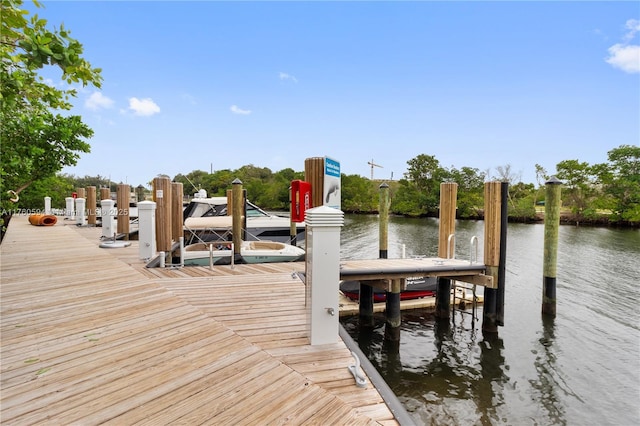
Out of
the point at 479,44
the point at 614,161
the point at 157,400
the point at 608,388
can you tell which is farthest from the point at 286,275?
the point at 614,161

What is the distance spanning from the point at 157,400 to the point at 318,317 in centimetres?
148

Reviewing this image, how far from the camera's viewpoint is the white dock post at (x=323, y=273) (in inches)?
123

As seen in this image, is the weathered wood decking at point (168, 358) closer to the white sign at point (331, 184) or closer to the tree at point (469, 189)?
the white sign at point (331, 184)

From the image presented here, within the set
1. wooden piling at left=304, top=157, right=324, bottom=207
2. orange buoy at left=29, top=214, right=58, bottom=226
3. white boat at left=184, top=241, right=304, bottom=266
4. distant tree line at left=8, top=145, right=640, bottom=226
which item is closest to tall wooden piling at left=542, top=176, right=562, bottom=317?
white boat at left=184, top=241, right=304, bottom=266

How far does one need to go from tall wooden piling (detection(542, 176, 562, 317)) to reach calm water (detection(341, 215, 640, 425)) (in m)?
0.80

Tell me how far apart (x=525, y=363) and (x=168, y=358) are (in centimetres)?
739

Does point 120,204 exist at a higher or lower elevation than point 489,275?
higher

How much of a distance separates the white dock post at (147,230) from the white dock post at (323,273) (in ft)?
17.8

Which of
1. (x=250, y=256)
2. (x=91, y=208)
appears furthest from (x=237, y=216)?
(x=91, y=208)

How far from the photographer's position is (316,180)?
427 centimetres

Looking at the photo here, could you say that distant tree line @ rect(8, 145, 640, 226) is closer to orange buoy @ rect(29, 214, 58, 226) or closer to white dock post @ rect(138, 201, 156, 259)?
orange buoy @ rect(29, 214, 58, 226)

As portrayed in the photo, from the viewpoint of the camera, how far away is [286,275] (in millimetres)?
6227

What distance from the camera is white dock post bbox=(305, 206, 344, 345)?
313 cm

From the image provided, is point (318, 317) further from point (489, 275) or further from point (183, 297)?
point (489, 275)
